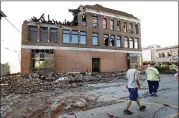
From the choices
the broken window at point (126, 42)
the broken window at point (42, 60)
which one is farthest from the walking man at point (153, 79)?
the broken window at point (126, 42)

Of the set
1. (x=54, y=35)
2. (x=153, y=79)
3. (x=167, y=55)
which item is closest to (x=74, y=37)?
(x=54, y=35)

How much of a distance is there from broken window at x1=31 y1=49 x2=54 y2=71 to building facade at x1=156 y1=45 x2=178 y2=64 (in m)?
35.0

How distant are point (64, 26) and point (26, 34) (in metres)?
5.69

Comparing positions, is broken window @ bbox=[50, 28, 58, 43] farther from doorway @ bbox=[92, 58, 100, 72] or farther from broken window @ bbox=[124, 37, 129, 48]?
broken window @ bbox=[124, 37, 129, 48]

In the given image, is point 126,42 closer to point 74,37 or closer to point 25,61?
point 74,37

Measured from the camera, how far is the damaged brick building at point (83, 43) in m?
22.1

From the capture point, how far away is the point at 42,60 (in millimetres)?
22172

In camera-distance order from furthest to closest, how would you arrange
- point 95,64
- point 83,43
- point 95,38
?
point 95,38 < point 95,64 < point 83,43

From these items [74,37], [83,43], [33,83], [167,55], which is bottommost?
[33,83]

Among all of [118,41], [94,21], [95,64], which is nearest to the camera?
[95,64]

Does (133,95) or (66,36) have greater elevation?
(66,36)

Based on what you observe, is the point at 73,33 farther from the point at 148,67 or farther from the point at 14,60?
the point at 148,67

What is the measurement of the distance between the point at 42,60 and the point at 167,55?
125 ft

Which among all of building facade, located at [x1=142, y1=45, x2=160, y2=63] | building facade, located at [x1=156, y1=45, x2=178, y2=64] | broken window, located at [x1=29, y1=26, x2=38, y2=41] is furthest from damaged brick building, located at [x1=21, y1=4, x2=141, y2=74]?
building facade, located at [x1=142, y1=45, x2=160, y2=63]
